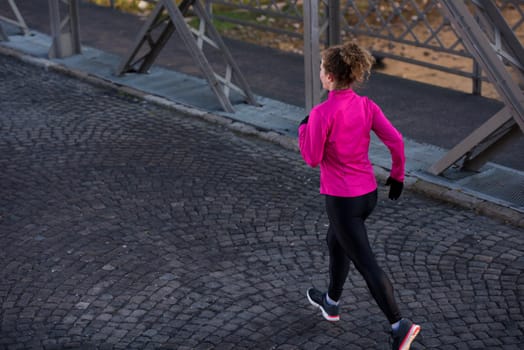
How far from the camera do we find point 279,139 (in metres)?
10.0

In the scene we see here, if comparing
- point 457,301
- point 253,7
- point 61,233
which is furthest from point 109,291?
point 253,7

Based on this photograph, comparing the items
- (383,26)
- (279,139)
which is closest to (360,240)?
(279,139)

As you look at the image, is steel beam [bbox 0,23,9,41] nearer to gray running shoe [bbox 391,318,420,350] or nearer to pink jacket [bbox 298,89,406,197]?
pink jacket [bbox 298,89,406,197]

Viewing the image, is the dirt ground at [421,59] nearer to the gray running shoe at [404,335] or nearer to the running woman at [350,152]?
the running woman at [350,152]

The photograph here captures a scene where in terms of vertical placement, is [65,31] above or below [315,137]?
below

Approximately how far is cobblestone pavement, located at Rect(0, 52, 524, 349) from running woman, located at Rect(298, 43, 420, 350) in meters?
0.55

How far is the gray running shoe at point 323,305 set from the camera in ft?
20.2

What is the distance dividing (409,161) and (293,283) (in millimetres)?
2978

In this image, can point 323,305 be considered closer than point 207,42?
Yes

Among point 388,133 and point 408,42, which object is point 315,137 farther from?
point 408,42

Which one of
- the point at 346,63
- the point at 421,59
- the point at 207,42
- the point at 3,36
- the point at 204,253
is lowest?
the point at 421,59

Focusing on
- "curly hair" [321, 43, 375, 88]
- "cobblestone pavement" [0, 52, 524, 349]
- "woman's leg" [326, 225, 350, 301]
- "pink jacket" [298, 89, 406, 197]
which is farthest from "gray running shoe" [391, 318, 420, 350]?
"curly hair" [321, 43, 375, 88]

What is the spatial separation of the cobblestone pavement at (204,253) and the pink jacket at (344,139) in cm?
109

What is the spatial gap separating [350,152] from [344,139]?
0.09 m
